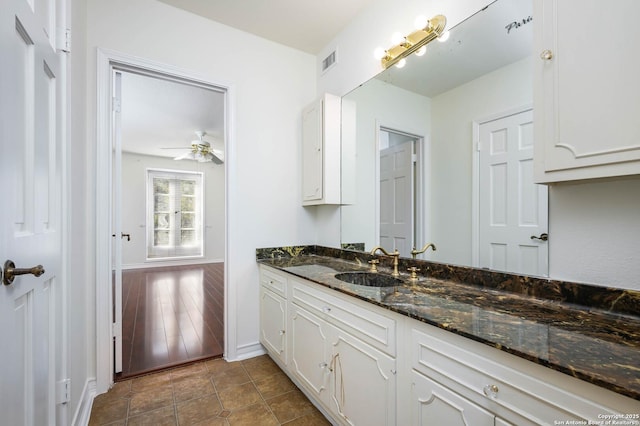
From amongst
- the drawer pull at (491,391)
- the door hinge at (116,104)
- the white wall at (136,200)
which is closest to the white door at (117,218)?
the door hinge at (116,104)

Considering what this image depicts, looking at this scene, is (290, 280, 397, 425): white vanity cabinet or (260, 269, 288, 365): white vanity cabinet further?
(260, 269, 288, 365): white vanity cabinet

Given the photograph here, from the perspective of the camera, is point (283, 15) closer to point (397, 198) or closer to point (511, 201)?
point (397, 198)

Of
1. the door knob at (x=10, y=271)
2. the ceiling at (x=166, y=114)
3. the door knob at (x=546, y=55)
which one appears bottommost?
the door knob at (x=10, y=271)

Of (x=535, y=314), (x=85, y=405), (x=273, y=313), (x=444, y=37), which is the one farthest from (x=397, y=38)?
(x=85, y=405)

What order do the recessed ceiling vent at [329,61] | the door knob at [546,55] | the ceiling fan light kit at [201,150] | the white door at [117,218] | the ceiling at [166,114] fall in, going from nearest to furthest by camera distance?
the door knob at [546,55], the white door at [117,218], the recessed ceiling vent at [329,61], the ceiling at [166,114], the ceiling fan light kit at [201,150]

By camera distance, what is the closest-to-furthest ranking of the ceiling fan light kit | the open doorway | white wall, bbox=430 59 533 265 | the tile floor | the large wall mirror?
the large wall mirror
white wall, bbox=430 59 533 265
the tile floor
the open doorway
the ceiling fan light kit

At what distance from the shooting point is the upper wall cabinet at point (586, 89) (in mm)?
826

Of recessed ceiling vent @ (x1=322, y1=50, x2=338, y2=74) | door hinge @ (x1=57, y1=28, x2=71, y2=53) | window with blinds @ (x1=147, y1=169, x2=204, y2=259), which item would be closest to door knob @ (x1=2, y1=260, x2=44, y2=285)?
door hinge @ (x1=57, y1=28, x2=71, y2=53)

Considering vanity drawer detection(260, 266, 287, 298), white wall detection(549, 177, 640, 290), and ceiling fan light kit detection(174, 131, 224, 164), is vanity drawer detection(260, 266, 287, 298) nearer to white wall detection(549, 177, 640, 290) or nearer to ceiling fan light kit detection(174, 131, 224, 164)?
white wall detection(549, 177, 640, 290)

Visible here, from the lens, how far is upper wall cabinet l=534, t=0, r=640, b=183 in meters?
0.83

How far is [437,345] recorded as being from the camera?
3.16ft

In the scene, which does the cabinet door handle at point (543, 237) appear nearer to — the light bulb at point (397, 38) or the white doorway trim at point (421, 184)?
the white doorway trim at point (421, 184)

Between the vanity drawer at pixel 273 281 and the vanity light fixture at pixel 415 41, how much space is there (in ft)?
5.63

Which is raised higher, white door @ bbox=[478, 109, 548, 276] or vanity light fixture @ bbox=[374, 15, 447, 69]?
vanity light fixture @ bbox=[374, 15, 447, 69]
